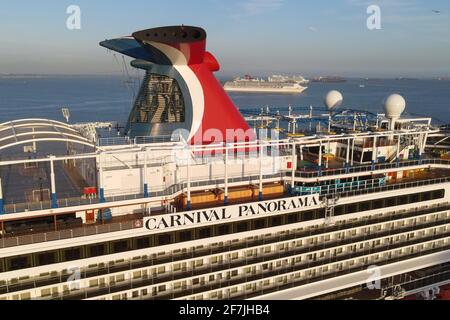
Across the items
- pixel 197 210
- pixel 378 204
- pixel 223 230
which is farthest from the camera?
pixel 378 204

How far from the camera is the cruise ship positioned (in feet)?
74.0

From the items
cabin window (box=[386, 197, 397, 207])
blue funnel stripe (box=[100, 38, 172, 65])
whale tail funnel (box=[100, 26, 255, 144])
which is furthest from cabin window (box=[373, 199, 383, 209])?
blue funnel stripe (box=[100, 38, 172, 65])

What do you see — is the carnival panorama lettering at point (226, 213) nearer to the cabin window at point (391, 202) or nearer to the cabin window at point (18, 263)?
the cabin window at point (18, 263)

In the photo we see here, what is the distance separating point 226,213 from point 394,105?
2315 cm

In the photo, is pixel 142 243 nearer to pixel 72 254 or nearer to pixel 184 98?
pixel 72 254

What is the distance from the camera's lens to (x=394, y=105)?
38.7m

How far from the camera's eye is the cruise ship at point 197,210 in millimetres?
22562

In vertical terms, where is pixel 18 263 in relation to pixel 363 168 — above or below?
below

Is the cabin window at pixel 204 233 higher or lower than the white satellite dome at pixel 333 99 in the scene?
lower

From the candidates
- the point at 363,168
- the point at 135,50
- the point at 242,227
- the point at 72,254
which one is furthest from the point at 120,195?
the point at 363,168

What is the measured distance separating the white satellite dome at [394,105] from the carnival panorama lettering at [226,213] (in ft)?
54.9

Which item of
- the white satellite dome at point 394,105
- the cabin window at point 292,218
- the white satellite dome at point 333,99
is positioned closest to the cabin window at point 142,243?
the cabin window at point 292,218
